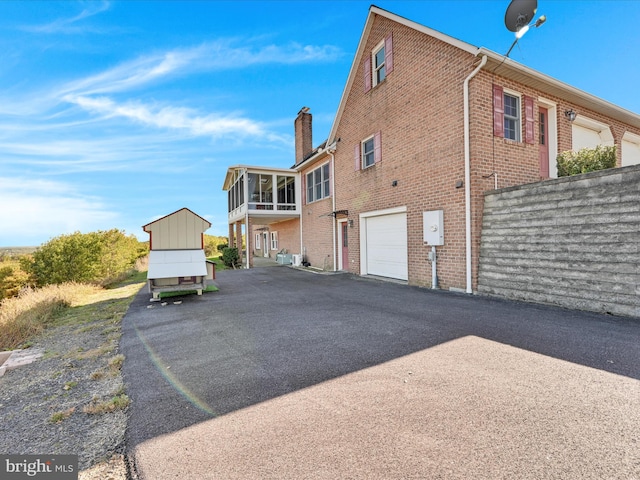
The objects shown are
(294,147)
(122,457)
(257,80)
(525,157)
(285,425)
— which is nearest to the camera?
(122,457)

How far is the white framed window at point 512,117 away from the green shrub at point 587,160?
1491 mm

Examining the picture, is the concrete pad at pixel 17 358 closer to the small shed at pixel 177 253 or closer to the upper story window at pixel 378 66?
the small shed at pixel 177 253

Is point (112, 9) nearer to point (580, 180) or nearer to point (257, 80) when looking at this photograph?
point (257, 80)

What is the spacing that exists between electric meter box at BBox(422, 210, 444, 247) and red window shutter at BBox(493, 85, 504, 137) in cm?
258

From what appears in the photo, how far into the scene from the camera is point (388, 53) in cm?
1033

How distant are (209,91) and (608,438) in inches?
569

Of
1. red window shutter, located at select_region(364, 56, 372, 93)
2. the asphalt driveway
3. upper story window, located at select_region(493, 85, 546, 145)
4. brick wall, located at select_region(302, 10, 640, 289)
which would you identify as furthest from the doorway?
the asphalt driveway

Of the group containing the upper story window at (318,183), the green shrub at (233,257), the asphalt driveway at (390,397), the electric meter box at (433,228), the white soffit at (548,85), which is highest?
the white soffit at (548,85)

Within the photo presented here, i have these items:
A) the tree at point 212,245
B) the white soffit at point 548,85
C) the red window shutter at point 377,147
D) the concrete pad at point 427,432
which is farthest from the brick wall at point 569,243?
the tree at point 212,245

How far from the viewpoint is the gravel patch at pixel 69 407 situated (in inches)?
86.0

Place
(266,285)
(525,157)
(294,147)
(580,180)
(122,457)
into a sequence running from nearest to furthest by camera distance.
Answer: (122,457) → (580,180) → (525,157) → (266,285) → (294,147)

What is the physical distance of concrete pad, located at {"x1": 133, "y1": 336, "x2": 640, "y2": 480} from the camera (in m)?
1.86

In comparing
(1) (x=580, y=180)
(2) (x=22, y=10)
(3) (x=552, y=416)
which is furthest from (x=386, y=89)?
(3) (x=552, y=416)

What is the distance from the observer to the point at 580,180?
5953mm
